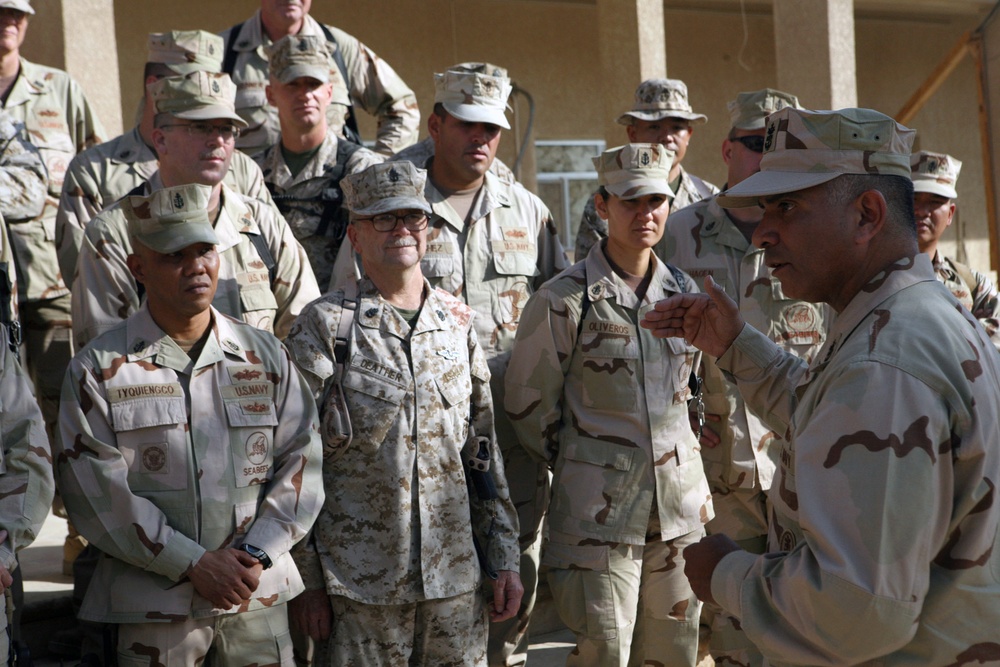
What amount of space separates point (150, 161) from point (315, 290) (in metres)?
0.97

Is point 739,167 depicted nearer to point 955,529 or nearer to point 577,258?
point 577,258

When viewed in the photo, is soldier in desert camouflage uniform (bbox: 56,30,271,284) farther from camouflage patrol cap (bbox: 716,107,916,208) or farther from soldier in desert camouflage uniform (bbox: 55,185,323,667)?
camouflage patrol cap (bbox: 716,107,916,208)

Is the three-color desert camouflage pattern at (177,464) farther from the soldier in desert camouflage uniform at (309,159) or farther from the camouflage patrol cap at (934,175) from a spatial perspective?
the camouflage patrol cap at (934,175)

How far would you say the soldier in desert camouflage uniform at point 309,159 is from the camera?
514 centimetres

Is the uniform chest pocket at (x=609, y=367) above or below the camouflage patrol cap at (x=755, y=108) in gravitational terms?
below

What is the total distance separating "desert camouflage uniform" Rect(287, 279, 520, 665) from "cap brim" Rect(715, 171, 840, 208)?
68.9 inches

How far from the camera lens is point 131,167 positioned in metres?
4.89

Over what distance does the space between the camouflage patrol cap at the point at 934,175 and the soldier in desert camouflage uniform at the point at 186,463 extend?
10.7ft

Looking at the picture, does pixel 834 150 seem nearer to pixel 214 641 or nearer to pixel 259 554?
pixel 259 554

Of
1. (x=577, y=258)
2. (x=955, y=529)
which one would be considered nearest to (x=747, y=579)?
(x=955, y=529)

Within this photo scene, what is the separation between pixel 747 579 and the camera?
93.4 inches

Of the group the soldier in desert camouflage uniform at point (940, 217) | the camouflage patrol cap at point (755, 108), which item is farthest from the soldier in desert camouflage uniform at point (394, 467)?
the soldier in desert camouflage uniform at point (940, 217)

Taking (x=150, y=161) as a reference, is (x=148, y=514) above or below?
below

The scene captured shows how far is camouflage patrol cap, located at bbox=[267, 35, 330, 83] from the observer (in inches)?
201
